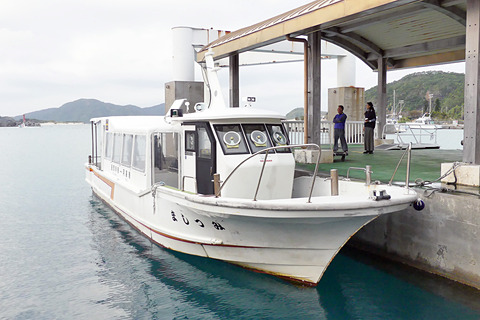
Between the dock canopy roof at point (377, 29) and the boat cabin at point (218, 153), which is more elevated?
the dock canopy roof at point (377, 29)

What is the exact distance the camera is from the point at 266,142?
333 inches

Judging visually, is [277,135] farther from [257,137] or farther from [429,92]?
[429,92]

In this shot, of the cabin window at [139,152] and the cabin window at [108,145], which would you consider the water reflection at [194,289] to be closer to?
the cabin window at [139,152]

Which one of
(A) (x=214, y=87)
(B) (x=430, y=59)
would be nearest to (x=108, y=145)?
(A) (x=214, y=87)

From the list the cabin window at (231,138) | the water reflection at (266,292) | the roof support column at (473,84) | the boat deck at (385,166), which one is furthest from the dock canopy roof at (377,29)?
the water reflection at (266,292)

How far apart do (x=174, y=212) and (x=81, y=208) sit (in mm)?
8176

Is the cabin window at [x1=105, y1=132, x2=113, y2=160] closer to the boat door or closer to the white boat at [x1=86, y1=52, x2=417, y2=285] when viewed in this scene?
the white boat at [x1=86, y1=52, x2=417, y2=285]

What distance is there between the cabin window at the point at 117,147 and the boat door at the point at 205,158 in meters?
4.30

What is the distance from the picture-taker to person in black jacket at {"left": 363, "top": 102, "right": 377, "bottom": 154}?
49.3ft

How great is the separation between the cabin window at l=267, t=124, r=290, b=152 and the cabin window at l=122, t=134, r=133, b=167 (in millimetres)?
4165

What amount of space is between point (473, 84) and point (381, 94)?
403 inches

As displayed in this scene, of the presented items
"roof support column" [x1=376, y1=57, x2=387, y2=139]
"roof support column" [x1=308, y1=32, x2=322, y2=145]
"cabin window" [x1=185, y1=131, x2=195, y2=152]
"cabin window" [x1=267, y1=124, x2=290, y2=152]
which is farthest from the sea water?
"roof support column" [x1=376, y1=57, x2=387, y2=139]

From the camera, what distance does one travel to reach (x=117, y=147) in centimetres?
1256

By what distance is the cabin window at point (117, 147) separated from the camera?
12.3 m
